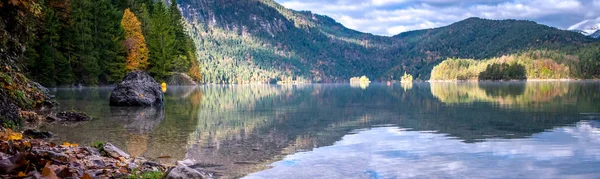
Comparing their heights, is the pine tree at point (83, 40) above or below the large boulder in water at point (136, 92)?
above

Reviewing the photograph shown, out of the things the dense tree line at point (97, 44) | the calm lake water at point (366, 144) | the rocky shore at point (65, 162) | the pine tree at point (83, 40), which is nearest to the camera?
the rocky shore at point (65, 162)

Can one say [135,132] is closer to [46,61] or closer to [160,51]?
[46,61]

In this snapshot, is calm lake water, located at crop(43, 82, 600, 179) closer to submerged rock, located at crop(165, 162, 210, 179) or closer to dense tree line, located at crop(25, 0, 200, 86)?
submerged rock, located at crop(165, 162, 210, 179)

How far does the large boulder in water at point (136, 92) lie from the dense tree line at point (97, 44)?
698 inches

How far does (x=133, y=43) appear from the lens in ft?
234

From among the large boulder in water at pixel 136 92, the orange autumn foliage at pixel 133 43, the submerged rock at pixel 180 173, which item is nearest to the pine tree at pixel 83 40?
the orange autumn foliage at pixel 133 43

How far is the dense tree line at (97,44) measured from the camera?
55156mm

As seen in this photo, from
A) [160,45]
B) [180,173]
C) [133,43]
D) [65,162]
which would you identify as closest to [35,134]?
[65,162]

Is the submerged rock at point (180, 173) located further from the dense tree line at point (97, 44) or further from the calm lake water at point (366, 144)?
the dense tree line at point (97, 44)

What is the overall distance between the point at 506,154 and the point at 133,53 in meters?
66.2

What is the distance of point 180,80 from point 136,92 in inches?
2540

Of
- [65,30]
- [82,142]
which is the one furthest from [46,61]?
[82,142]

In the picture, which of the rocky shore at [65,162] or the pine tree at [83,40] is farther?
the pine tree at [83,40]

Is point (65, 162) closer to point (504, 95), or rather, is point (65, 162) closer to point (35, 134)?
point (35, 134)
